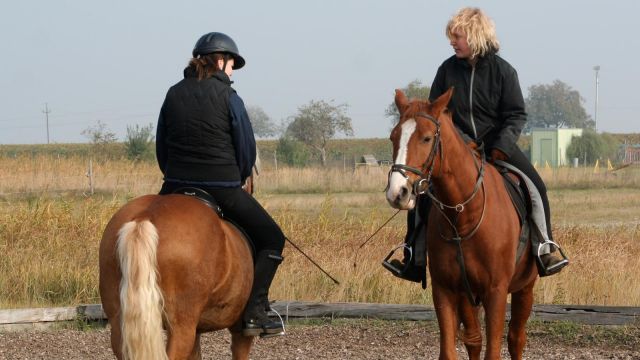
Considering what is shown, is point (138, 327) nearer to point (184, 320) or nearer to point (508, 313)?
point (184, 320)

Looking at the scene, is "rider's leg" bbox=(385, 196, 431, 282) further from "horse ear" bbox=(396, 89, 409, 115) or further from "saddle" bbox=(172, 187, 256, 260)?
"saddle" bbox=(172, 187, 256, 260)

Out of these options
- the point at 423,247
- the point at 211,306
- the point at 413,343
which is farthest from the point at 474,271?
the point at 413,343

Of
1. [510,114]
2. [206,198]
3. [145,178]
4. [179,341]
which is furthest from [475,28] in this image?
[145,178]

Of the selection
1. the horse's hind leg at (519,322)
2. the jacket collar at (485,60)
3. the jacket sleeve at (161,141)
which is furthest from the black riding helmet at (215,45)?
the horse's hind leg at (519,322)

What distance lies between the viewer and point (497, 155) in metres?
7.21

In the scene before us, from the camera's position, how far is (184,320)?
5504mm

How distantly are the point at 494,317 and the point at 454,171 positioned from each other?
1.00 m

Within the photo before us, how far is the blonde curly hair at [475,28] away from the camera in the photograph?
22.7 feet

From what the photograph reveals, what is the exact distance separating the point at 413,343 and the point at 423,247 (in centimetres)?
240

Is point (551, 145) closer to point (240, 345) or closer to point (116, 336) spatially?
point (240, 345)

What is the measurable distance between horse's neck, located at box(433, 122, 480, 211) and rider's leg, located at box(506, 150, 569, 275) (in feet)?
3.11

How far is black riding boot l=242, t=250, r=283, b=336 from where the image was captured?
6.39 m

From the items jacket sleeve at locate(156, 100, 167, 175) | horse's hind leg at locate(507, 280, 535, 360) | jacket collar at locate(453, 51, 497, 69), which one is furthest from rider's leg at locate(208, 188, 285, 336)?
horse's hind leg at locate(507, 280, 535, 360)

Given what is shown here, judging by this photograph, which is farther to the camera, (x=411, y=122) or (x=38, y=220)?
(x=38, y=220)
